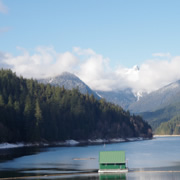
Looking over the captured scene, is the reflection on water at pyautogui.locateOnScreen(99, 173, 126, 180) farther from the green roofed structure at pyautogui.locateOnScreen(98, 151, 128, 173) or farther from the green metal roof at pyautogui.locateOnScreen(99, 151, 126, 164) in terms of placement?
the green metal roof at pyautogui.locateOnScreen(99, 151, 126, 164)

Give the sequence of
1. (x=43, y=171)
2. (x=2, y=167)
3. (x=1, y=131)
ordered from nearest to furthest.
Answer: (x=43, y=171), (x=2, y=167), (x=1, y=131)

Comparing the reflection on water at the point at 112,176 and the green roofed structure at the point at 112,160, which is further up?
the green roofed structure at the point at 112,160

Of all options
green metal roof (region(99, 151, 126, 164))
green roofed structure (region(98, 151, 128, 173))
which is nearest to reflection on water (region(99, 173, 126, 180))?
green roofed structure (region(98, 151, 128, 173))

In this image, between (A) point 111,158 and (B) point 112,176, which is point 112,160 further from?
(B) point 112,176

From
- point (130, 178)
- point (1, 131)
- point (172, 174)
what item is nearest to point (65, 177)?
point (130, 178)

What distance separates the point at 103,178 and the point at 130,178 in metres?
4.74

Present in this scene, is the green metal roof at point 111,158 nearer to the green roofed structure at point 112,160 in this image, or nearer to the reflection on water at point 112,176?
the green roofed structure at point 112,160

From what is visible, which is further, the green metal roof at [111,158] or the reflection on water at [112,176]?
the green metal roof at [111,158]

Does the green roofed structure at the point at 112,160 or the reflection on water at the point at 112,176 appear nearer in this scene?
the reflection on water at the point at 112,176

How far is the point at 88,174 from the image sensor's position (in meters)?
80.6

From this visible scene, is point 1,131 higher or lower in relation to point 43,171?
higher

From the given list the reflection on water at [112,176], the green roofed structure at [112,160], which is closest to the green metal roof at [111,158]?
the green roofed structure at [112,160]

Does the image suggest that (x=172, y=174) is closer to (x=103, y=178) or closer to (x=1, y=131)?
(x=103, y=178)

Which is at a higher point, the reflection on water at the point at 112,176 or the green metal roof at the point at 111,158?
the green metal roof at the point at 111,158
